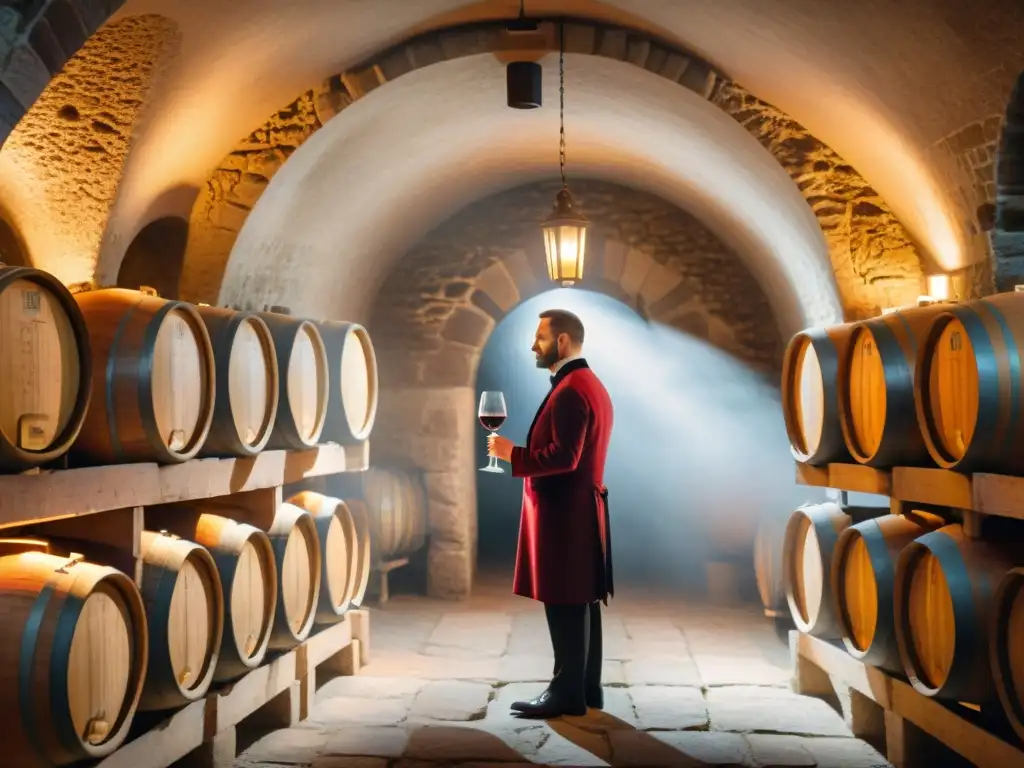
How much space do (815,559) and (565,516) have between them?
3.54 ft

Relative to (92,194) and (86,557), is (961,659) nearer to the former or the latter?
(86,557)

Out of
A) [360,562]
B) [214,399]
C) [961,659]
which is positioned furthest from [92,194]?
[961,659]

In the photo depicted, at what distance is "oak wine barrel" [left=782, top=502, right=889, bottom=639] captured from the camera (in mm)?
4621

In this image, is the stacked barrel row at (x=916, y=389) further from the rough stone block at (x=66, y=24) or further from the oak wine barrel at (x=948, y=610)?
the rough stone block at (x=66, y=24)

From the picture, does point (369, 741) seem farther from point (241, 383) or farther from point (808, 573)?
point (808, 573)

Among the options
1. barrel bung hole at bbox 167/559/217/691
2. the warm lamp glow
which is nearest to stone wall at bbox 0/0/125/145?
barrel bung hole at bbox 167/559/217/691

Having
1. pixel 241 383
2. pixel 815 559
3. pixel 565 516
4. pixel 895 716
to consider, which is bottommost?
pixel 895 716

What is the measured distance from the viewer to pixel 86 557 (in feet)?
11.5

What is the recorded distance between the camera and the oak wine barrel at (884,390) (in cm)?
392

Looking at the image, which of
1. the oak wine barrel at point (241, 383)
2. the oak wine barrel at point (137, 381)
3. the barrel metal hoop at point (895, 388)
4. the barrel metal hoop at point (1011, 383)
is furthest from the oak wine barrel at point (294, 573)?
the barrel metal hoop at point (1011, 383)

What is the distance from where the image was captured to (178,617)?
3.66m

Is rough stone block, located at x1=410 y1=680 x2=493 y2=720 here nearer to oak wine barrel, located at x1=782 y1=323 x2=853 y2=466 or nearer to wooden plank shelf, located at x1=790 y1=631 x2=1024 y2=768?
wooden plank shelf, located at x1=790 y1=631 x2=1024 y2=768

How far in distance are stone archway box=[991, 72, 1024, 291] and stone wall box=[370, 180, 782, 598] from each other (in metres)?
3.62

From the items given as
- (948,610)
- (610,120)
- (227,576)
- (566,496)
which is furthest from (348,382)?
(948,610)
